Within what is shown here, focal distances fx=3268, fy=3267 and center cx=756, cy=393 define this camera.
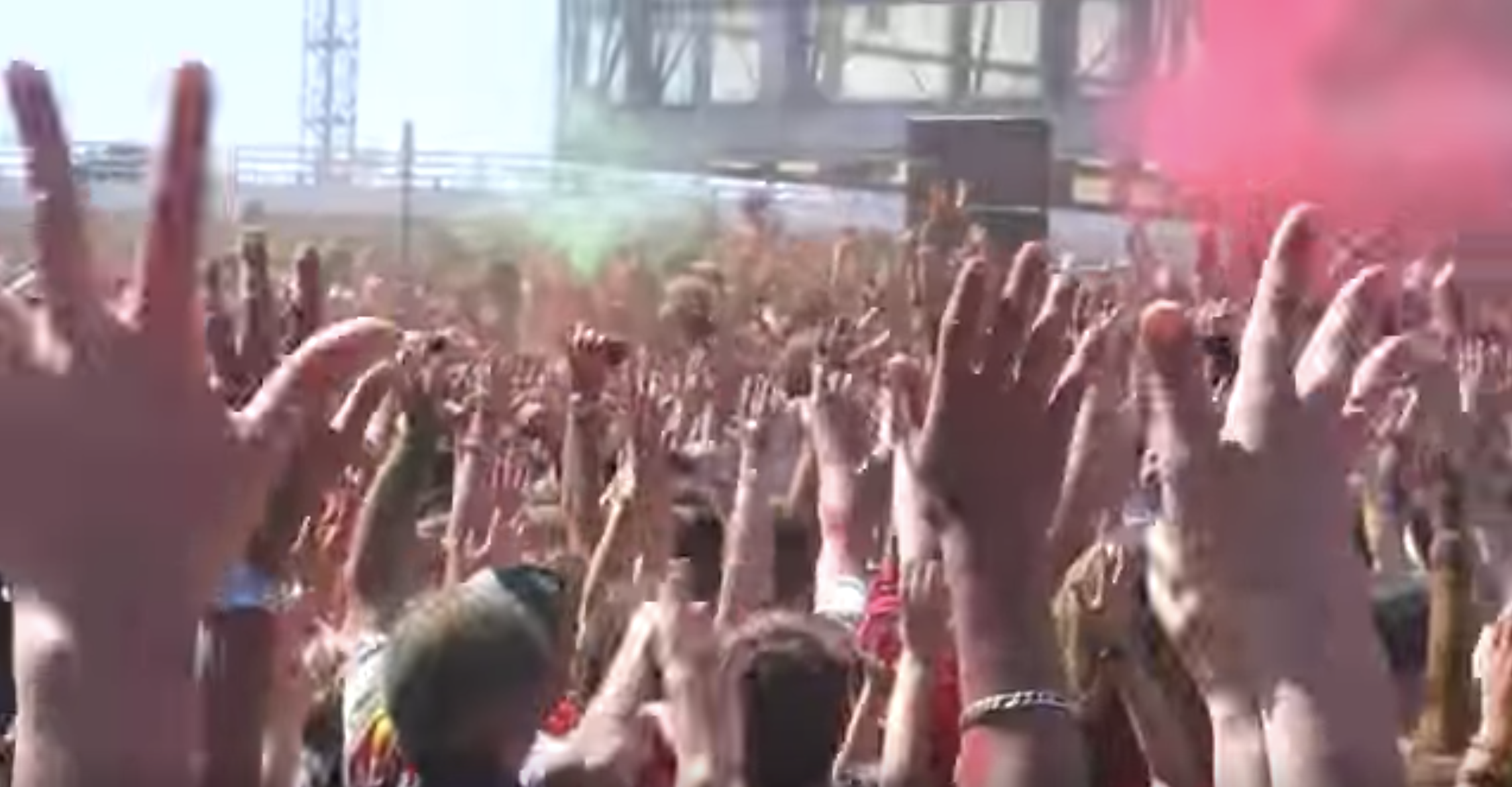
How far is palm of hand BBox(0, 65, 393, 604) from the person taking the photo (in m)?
3.21

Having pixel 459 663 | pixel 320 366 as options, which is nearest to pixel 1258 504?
pixel 459 663

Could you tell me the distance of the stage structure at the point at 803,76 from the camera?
37000 millimetres

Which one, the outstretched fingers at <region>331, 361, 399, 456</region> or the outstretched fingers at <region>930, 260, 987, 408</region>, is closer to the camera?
the outstretched fingers at <region>930, 260, 987, 408</region>

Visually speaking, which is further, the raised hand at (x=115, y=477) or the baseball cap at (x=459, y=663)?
the baseball cap at (x=459, y=663)

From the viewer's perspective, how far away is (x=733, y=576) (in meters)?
5.69

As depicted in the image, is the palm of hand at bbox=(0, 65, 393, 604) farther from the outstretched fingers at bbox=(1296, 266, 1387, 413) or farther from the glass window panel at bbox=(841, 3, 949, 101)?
the glass window panel at bbox=(841, 3, 949, 101)

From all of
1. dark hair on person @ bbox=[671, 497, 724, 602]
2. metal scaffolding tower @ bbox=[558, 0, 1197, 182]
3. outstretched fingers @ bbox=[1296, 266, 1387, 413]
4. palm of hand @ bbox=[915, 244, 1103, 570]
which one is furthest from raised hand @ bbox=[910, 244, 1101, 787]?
metal scaffolding tower @ bbox=[558, 0, 1197, 182]

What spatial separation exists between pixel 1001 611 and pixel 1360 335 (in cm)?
60

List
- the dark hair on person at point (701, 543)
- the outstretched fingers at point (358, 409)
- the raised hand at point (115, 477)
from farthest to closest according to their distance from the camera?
the dark hair on person at point (701, 543) < the outstretched fingers at point (358, 409) < the raised hand at point (115, 477)

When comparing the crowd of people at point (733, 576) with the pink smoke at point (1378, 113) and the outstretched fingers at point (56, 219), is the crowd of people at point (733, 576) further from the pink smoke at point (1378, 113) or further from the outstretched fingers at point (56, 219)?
the pink smoke at point (1378, 113)

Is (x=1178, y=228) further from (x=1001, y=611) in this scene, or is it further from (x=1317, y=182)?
(x=1001, y=611)

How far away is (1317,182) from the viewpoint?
13.0 metres

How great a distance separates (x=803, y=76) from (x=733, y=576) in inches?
1364

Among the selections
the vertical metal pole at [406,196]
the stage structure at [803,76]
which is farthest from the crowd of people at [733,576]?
the stage structure at [803,76]
